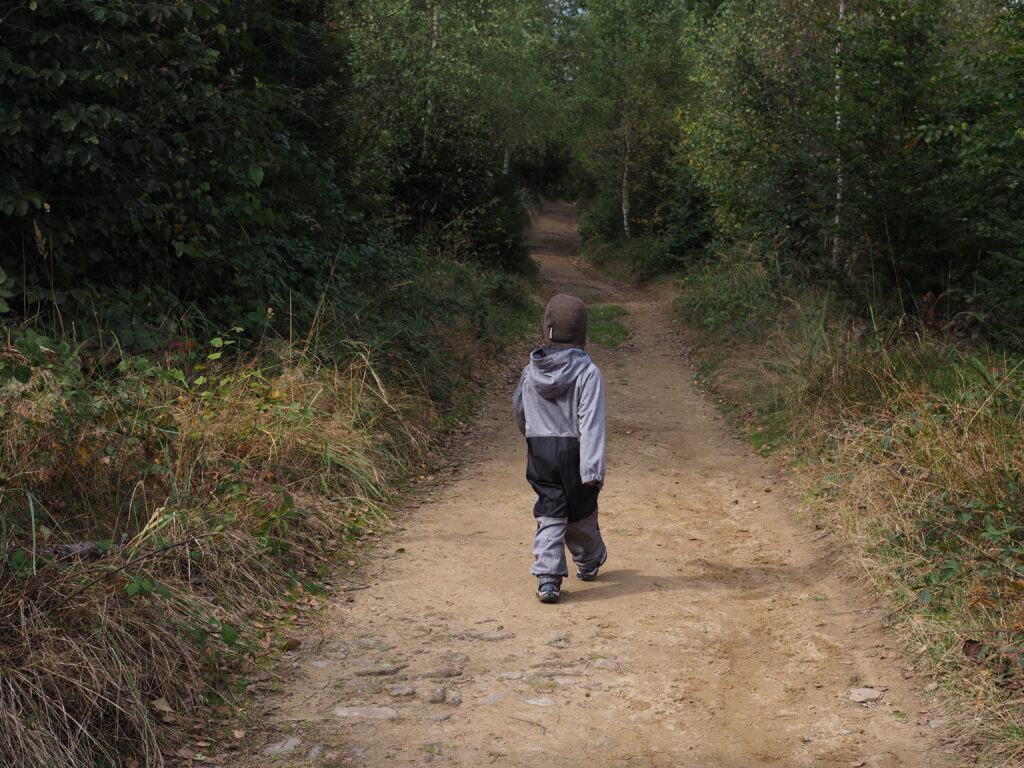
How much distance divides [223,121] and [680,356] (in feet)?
33.9

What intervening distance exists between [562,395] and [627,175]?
28.4 metres

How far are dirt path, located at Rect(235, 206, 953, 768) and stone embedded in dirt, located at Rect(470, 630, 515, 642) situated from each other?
0.7 inches

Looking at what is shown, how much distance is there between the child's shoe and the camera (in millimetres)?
5547

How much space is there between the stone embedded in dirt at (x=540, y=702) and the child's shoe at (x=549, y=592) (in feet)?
4.16

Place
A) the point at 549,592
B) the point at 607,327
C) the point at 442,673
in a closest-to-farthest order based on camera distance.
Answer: the point at 442,673, the point at 549,592, the point at 607,327

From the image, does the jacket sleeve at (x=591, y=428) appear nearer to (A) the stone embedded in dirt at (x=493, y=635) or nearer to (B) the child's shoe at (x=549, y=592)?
(B) the child's shoe at (x=549, y=592)

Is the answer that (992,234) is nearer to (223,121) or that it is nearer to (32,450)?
(223,121)

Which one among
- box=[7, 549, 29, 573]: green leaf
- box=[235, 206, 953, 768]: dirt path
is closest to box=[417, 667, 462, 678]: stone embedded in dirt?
box=[235, 206, 953, 768]: dirt path

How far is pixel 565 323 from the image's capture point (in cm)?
573

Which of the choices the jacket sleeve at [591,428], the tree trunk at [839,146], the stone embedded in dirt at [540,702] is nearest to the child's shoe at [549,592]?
the jacket sleeve at [591,428]

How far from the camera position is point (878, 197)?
1140cm

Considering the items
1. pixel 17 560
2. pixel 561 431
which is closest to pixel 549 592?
pixel 561 431

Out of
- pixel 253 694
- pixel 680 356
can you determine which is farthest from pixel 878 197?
pixel 253 694

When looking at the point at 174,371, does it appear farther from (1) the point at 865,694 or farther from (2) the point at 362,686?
(1) the point at 865,694
